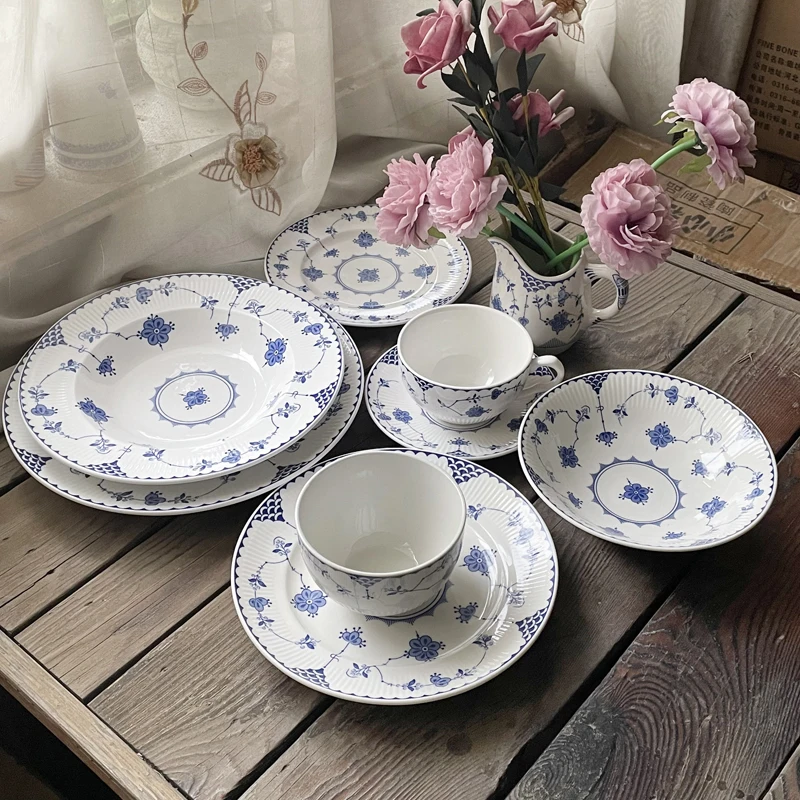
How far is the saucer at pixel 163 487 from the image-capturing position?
2.42 feet

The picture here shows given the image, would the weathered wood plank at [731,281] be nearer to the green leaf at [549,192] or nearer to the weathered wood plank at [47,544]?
the green leaf at [549,192]

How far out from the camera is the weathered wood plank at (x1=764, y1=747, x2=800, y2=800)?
576mm

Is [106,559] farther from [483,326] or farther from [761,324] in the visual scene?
[761,324]

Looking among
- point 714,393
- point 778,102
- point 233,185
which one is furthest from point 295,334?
point 778,102

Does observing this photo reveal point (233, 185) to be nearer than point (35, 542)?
No

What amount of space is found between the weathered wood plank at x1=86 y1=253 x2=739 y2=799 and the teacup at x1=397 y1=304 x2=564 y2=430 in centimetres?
6

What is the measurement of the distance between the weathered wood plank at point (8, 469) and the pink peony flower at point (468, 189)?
1.41ft

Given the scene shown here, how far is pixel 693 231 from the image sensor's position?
4.22ft

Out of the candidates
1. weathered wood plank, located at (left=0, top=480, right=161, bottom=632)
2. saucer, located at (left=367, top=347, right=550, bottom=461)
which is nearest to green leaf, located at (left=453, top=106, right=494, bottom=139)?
saucer, located at (left=367, top=347, right=550, bottom=461)

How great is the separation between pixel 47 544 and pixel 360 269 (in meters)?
0.46

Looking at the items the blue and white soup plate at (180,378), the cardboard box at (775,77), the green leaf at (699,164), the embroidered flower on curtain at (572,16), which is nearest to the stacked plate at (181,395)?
the blue and white soup plate at (180,378)

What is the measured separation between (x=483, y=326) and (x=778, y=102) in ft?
3.40

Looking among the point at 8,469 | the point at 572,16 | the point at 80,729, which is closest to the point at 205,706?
the point at 80,729

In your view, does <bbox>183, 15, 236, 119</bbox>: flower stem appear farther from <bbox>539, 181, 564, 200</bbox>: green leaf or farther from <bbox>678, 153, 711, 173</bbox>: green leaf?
<bbox>678, 153, 711, 173</bbox>: green leaf
